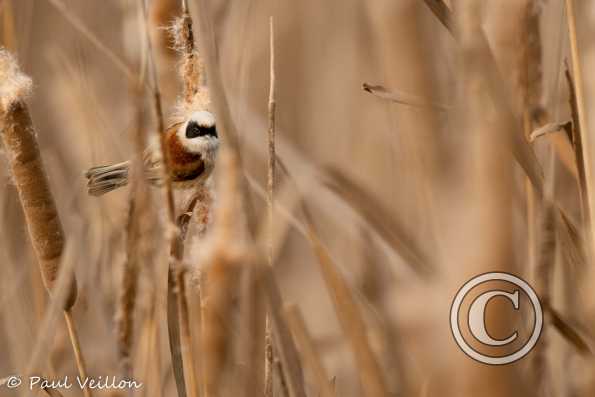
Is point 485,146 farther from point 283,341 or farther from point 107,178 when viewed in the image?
point 107,178

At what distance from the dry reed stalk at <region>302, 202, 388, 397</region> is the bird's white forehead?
124 millimetres

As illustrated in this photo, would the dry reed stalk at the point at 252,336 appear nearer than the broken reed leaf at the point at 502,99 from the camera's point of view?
No

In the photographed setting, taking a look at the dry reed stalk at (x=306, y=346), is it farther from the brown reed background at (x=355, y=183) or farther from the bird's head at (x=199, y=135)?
the bird's head at (x=199, y=135)

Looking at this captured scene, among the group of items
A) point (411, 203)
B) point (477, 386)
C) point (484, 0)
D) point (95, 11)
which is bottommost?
point (477, 386)

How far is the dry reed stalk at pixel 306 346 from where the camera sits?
51 centimetres

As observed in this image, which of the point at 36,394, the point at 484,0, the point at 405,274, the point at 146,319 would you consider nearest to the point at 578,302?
the point at 405,274

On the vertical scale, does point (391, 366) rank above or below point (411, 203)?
below

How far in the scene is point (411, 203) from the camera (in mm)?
692

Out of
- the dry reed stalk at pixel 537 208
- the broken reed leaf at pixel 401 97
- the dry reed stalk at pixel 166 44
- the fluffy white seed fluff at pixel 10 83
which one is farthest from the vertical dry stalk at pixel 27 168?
the dry reed stalk at pixel 537 208

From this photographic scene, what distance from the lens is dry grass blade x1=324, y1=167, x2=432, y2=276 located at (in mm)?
626

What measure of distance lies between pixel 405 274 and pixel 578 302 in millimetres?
157

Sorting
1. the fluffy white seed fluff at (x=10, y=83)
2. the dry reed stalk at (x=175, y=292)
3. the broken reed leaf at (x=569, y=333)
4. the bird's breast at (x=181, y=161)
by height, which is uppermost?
the fluffy white seed fluff at (x=10, y=83)

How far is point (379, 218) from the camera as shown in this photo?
655mm

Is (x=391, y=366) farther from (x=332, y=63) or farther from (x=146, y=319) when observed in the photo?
(x=332, y=63)
